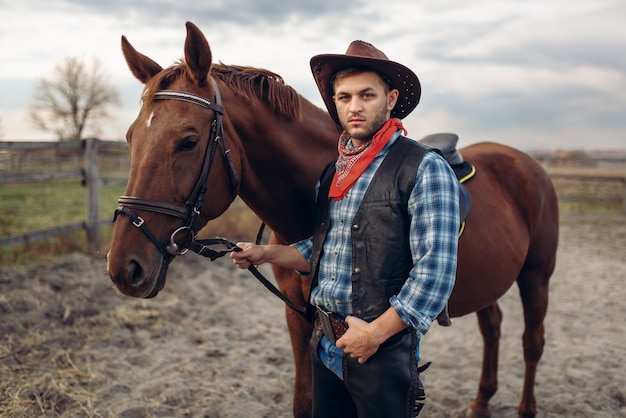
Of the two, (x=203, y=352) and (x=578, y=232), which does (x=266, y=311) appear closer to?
(x=203, y=352)

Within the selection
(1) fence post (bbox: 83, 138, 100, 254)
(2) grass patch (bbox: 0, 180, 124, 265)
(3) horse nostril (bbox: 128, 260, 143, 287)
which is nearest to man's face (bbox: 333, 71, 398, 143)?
(3) horse nostril (bbox: 128, 260, 143, 287)

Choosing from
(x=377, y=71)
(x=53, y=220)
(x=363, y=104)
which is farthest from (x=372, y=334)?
(x=53, y=220)

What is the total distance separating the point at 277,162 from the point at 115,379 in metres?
2.51

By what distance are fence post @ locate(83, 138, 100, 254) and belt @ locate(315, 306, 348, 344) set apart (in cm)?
556

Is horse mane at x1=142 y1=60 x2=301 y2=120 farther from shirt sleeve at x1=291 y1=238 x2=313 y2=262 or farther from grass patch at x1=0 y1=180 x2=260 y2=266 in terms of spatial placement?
grass patch at x1=0 y1=180 x2=260 y2=266

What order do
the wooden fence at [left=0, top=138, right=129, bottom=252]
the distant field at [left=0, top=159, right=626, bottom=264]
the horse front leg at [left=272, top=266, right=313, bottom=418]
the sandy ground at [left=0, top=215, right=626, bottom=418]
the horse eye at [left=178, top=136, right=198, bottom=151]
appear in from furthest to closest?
1. the distant field at [left=0, top=159, right=626, bottom=264]
2. the wooden fence at [left=0, top=138, right=129, bottom=252]
3. the sandy ground at [left=0, top=215, right=626, bottom=418]
4. the horse front leg at [left=272, top=266, right=313, bottom=418]
5. the horse eye at [left=178, top=136, right=198, bottom=151]

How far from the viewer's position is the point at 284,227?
2.20m

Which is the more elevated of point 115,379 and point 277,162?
point 277,162

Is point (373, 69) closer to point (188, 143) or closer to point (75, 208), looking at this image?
point (188, 143)

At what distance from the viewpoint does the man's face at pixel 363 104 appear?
62.9 inches

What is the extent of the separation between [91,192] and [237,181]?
5.29 metres

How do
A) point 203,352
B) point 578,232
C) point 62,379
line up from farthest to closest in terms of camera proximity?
1. point 578,232
2. point 203,352
3. point 62,379

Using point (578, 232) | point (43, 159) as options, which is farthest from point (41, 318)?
point (43, 159)

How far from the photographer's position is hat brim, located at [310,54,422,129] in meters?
1.63
